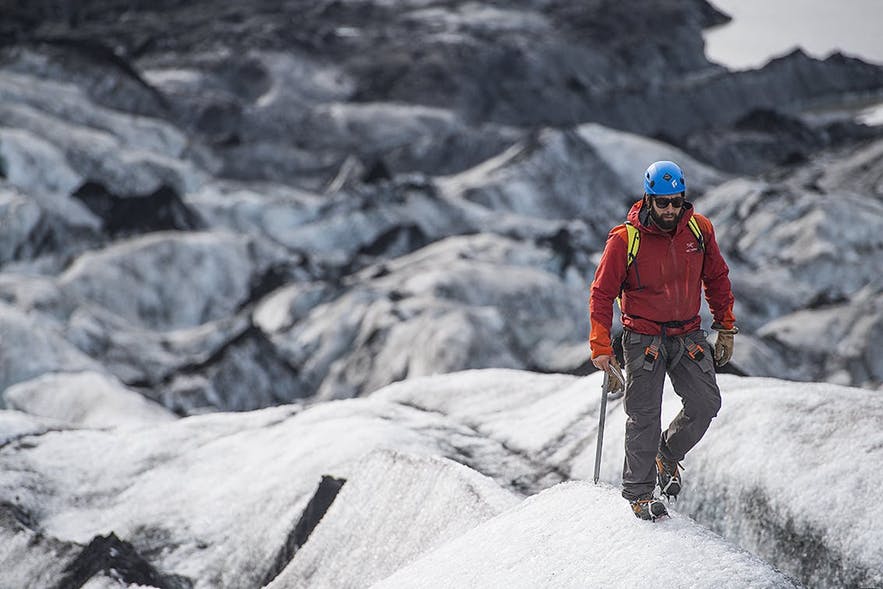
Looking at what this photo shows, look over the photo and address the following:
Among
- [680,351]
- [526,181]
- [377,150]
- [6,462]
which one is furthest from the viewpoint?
[377,150]

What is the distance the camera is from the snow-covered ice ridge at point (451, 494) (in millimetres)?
6441

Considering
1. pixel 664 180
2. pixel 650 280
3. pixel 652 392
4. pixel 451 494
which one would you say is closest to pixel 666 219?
pixel 664 180

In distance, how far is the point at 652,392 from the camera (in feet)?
21.7

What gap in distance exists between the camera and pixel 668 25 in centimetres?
10212

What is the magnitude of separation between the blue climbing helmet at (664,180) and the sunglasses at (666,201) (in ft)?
0.12

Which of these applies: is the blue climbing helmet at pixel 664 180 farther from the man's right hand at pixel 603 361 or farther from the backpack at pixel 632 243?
the man's right hand at pixel 603 361

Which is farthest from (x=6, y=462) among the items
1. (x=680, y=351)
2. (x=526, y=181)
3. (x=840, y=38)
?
(x=840, y=38)

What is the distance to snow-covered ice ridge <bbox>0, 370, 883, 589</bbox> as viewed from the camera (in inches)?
254

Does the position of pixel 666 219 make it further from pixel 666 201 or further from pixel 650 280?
pixel 650 280

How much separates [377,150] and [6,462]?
6468cm

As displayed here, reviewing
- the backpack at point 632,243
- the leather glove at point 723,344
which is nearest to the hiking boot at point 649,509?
the leather glove at point 723,344

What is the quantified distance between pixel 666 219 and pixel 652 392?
126 centimetres

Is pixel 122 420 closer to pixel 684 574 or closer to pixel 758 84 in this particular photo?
pixel 684 574

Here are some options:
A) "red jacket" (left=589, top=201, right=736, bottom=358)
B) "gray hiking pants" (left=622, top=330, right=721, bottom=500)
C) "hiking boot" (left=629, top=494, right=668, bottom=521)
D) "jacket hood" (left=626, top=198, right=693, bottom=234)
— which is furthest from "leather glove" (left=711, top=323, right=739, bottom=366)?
"hiking boot" (left=629, top=494, right=668, bottom=521)
